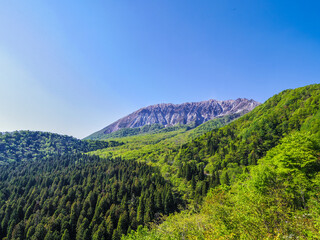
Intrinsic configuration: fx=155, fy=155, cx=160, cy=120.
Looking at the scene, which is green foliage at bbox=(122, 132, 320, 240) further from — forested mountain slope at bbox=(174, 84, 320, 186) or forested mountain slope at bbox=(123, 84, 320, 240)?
forested mountain slope at bbox=(174, 84, 320, 186)

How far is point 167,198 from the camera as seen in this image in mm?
94375

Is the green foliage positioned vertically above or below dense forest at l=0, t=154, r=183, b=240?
above

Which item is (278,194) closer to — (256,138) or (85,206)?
(85,206)

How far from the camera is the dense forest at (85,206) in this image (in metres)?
85.0

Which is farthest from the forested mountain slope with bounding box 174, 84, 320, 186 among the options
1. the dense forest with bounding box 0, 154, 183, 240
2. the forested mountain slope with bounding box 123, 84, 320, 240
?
the dense forest with bounding box 0, 154, 183, 240

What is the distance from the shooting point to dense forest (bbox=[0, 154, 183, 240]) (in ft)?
279

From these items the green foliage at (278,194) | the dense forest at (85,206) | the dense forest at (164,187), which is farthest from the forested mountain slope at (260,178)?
the dense forest at (85,206)

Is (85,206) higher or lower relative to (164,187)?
lower

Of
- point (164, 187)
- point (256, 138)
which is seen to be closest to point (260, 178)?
point (164, 187)

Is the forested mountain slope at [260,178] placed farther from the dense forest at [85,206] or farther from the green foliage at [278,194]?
the dense forest at [85,206]

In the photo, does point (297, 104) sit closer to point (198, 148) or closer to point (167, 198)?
point (198, 148)

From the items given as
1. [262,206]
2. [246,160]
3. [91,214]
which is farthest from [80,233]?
[246,160]

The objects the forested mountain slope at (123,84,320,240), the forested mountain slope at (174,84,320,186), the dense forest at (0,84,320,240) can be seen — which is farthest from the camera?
the forested mountain slope at (174,84,320,186)

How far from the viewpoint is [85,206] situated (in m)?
102
